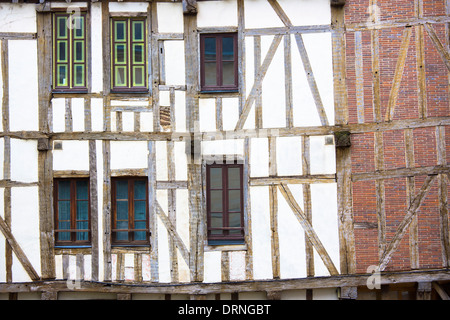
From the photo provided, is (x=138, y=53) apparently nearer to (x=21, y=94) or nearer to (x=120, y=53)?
(x=120, y=53)

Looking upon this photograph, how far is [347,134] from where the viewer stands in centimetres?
907

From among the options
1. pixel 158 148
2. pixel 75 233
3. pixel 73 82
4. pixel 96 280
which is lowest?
pixel 96 280

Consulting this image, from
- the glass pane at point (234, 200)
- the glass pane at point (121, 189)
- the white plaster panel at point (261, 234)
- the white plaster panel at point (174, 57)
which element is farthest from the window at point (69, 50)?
the white plaster panel at point (261, 234)

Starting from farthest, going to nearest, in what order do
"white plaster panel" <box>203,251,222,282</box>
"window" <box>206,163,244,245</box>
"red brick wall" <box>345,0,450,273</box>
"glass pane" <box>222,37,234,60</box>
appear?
"glass pane" <box>222,37,234,60</box> → "window" <box>206,163,244,245</box> → "white plaster panel" <box>203,251,222,282</box> → "red brick wall" <box>345,0,450,273</box>

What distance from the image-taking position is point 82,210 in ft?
30.8

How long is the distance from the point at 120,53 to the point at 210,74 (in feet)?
5.62

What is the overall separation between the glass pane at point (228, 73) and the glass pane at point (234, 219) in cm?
242

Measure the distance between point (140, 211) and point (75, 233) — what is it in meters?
1.26

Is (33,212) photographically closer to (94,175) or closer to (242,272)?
(94,175)

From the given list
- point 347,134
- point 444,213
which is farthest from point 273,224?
point 444,213

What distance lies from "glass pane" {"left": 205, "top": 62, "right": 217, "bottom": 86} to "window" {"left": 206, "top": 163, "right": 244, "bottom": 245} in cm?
154

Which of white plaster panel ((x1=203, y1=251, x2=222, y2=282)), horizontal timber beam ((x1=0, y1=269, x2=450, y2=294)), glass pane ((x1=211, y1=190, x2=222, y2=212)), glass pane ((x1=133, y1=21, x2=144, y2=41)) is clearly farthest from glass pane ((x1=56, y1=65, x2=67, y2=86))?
white plaster panel ((x1=203, y1=251, x2=222, y2=282))

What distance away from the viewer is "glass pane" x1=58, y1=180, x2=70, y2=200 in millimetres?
9398

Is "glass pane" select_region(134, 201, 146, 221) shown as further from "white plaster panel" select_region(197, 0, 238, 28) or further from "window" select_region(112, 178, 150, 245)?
"white plaster panel" select_region(197, 0, 238, 28)
